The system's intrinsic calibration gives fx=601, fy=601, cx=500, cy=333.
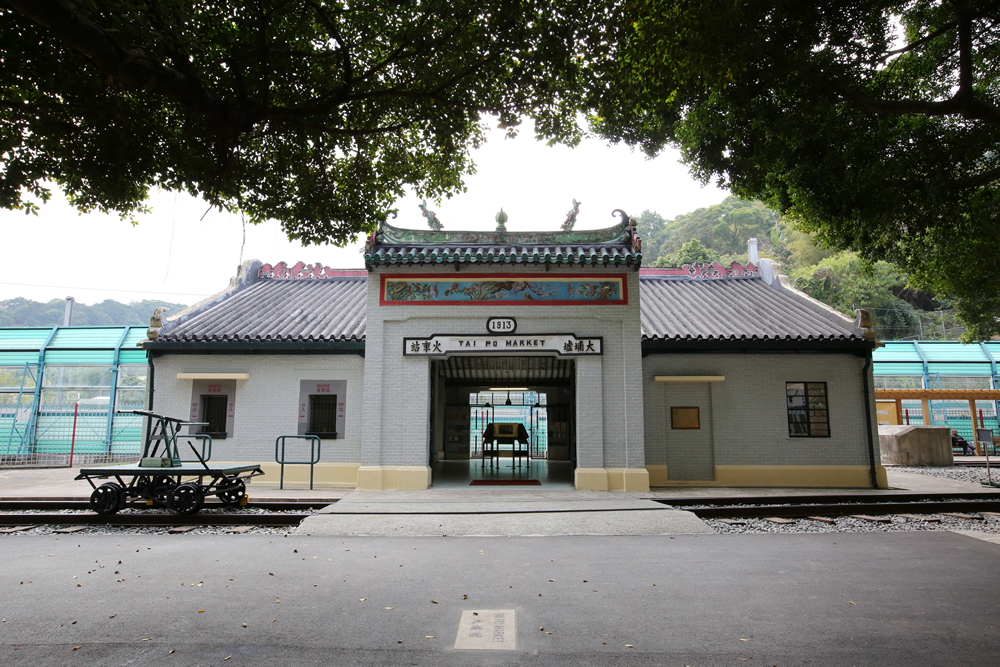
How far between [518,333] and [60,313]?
204 feet

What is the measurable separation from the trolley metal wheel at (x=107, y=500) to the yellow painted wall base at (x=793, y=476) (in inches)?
399

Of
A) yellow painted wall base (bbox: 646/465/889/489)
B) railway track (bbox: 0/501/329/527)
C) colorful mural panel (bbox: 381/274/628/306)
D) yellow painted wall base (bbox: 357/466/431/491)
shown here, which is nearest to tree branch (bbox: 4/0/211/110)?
railway track (bbox: 0/501/329/527)

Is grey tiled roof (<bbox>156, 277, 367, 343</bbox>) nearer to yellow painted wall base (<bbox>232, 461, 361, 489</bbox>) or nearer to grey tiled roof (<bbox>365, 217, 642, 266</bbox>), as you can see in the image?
grey tiled roof (<bbox>365, 217, 642, 266</bbox>)

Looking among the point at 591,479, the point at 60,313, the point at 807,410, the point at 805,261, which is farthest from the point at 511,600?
the point at 60,313

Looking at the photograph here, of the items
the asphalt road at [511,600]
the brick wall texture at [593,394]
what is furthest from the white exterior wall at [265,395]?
the asphalt road at [511,600]

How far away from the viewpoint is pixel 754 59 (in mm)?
7094

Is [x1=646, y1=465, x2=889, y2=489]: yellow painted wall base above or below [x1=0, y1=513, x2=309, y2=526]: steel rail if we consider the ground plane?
above

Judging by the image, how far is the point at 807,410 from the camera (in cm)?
1334

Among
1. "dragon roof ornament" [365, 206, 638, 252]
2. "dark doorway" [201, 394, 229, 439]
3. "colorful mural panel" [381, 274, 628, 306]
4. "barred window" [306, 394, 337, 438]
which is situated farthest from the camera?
"dark doorway" [201, 394, 229, 439]

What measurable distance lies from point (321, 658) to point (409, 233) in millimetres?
10049

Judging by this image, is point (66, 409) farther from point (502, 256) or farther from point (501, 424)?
point (502, 256)

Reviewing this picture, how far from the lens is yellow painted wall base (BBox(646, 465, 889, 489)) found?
506 inches

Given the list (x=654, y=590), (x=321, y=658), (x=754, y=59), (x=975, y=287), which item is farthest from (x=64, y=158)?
(x=975, y=287)

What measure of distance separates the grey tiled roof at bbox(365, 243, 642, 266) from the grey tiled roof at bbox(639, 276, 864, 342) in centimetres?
211
